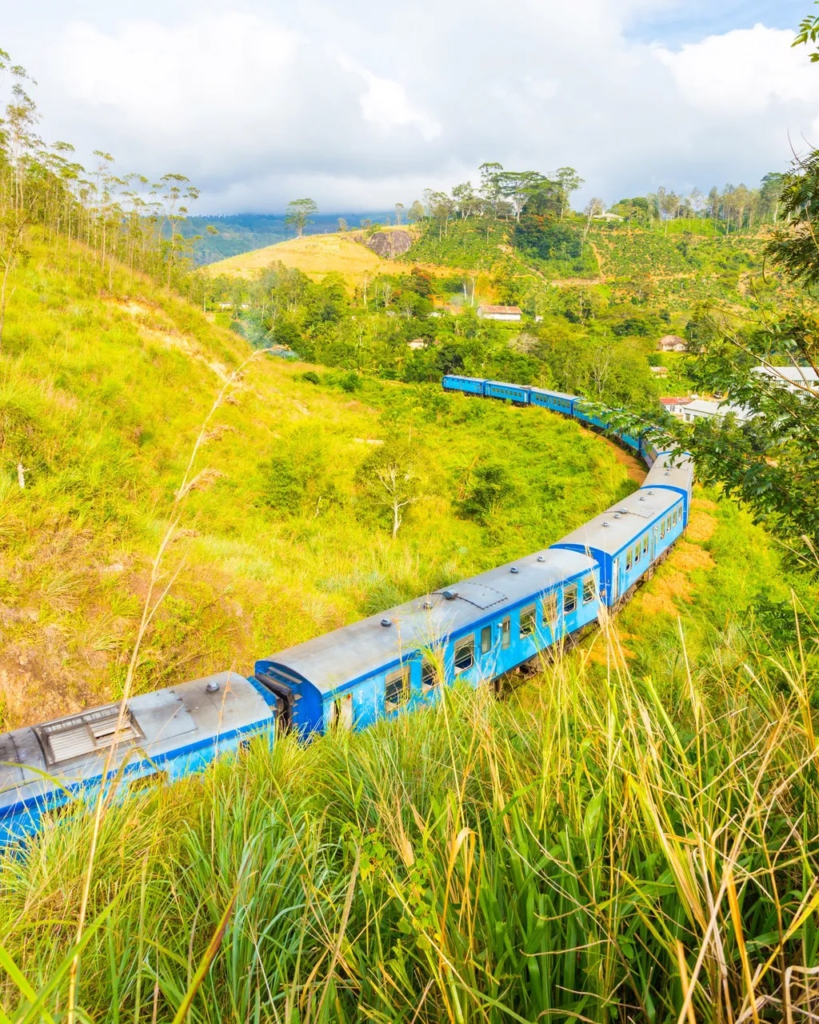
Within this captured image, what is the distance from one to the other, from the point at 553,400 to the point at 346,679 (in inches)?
961

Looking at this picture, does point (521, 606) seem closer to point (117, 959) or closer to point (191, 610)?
point (191, 610)

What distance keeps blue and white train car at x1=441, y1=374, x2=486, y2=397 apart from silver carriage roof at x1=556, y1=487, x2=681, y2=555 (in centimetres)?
1917

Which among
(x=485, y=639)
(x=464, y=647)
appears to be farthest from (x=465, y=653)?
(x=485, y=639)

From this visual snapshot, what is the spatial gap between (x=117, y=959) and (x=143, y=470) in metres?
12.1

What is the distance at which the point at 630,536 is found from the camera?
11086 millimetres

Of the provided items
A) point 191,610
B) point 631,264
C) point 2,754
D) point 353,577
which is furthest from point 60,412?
point 631,264

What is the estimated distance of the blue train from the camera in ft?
13.4

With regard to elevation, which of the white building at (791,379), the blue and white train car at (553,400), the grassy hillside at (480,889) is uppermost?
the white building at (791,379)

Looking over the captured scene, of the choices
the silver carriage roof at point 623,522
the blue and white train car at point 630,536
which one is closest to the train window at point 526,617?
the blue and white train car at point 630,536

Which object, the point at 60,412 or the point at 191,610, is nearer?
the point at 191,610

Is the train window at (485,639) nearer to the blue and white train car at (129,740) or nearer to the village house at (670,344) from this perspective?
the blue and white train car at (129,740)

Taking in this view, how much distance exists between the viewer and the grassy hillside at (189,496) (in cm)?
747

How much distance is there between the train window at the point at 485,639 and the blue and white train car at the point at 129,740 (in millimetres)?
3198

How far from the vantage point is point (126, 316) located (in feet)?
61.6
